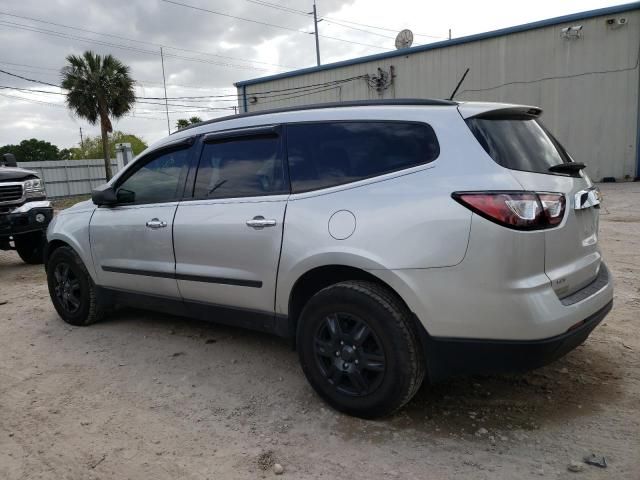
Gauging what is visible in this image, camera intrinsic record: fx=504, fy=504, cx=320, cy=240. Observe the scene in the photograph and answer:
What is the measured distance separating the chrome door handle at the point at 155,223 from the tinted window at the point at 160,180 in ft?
0.57

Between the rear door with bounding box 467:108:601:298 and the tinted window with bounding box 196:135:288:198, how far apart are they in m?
1.28

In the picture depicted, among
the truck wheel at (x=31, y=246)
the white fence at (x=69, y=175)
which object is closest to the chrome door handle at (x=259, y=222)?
the truck wheel at (x=31, y=246)

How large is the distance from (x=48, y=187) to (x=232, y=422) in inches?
1030

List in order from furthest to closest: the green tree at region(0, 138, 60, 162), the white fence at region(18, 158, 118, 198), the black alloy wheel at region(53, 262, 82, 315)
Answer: the green tree at region(0, 138, 60, 162), the white fence at region(18, 158, 118, 198), the black alloy wheel at region(53, 262, 82, 315)

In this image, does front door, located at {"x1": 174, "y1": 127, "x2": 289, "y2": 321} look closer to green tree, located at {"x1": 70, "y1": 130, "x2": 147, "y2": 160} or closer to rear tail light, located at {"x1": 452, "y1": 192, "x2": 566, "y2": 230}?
rear tail light, located at {"x1": 452, "y1": 192, "x2": 566, "y2": 230}

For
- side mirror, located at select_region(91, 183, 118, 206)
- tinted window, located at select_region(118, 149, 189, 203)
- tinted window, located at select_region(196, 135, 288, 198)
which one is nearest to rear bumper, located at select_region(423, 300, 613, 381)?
tinted window, located at select_region(196, 135, 288, 198)

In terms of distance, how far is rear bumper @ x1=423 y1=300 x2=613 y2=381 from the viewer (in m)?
2.38

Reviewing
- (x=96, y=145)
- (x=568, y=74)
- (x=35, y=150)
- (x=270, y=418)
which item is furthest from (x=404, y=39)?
(x=35, y=150)

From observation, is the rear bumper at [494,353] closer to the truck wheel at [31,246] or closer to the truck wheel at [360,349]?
the truck wheel at [360,349]

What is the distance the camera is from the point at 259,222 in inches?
124

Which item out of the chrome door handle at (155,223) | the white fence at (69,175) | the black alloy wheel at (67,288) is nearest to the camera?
the chrome door handle at (155,223)

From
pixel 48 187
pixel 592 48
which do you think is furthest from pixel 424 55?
pixel 48 187

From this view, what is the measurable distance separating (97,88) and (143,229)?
2616 cm

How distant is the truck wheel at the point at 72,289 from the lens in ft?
15.2
